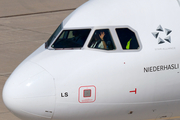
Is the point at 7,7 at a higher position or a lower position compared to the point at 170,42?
higher

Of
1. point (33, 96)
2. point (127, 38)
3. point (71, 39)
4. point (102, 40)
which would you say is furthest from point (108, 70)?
point (33, 96)

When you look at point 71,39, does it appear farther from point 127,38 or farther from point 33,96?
point 33,96

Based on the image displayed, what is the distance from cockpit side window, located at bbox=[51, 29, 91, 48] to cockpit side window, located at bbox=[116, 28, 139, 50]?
2.59 ft

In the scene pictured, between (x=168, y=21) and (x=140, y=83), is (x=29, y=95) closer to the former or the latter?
(x=140, y=83)

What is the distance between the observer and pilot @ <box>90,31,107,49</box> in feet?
30.5

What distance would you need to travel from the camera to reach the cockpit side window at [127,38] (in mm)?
9242

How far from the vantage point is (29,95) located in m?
8.77

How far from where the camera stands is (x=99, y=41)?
9312mm

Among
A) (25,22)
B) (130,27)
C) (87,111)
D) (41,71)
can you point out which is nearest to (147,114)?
(87,111)

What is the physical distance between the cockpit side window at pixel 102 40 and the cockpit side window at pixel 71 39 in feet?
0.69

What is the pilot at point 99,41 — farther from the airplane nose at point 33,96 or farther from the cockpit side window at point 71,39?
the airplane nose at point 33,96

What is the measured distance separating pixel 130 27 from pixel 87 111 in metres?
2.28

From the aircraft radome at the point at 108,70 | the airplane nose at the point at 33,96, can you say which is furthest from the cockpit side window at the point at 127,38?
the airplane nose at the point at 33,96

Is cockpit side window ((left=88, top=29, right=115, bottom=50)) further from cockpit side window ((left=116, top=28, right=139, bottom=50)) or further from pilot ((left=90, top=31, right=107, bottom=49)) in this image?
cockpit side window ((left=116, top=28, right=139, bottom=50))
